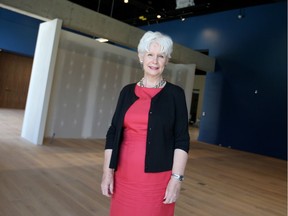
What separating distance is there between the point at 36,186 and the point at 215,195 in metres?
2.54

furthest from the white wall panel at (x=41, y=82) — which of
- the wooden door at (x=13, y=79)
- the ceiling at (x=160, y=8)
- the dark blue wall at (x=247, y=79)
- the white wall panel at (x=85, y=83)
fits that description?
the wooden door at (x=13, y=79)

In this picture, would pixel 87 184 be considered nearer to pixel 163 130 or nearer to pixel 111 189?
pixel 111 189

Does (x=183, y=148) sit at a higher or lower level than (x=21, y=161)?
higher

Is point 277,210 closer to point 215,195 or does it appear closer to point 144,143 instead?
point 215,195

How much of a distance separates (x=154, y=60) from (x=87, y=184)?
9.71 feet

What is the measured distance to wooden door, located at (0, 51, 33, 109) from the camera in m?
14.5

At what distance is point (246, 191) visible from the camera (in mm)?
4586

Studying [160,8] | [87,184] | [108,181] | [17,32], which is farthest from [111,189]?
[17,32]

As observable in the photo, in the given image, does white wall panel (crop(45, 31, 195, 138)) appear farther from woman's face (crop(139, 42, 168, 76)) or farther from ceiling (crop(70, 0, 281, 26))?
woman's face (crop(139, 42, 168, 76))

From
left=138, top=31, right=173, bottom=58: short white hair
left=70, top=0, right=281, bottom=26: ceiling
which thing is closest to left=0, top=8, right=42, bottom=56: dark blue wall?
left=70, top=0, right=281, bottom=26: ceiling

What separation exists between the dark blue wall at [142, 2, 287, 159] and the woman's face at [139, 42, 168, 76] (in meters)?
8.35

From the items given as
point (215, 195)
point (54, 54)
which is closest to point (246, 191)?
point (215, 195)

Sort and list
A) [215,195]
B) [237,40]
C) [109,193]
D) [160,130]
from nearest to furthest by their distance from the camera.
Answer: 1. [160,130]
2. [109,193]
3. [215,195]
4. [237,40]

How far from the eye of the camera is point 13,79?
49.0ft
